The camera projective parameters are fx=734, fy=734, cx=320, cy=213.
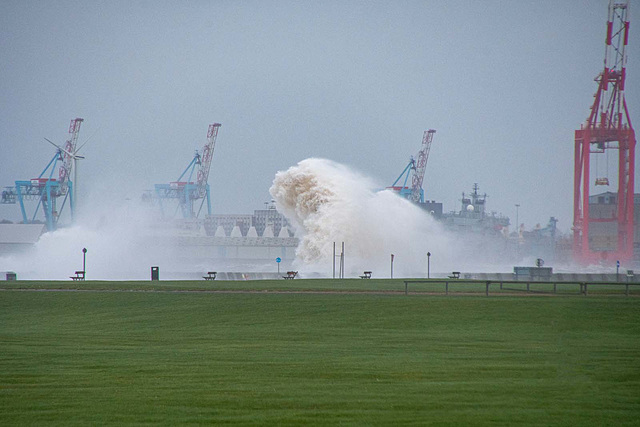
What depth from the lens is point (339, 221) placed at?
6359 cm

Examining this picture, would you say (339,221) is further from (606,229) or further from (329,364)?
(329,364)

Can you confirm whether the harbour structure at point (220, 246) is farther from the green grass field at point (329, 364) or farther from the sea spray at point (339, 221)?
the green grass field at point (329, 364)

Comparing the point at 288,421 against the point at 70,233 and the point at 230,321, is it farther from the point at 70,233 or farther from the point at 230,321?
the point at 70,233

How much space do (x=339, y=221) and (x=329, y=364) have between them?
1948 inches

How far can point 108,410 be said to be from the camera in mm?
10570

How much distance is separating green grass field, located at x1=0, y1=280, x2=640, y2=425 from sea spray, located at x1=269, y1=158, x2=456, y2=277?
36218 mm

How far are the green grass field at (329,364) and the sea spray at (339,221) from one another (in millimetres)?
36218

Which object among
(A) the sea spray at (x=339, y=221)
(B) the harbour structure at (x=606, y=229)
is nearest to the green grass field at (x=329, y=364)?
(A) the sea spray at (x=339, y=221)

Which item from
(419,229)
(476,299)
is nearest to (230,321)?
(476,299)

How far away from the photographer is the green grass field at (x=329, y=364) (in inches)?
408

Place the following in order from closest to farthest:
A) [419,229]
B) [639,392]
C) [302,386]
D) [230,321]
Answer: [639,392], [302,386], [230,321], [419,229]

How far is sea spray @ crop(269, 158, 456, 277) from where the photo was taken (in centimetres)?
6344

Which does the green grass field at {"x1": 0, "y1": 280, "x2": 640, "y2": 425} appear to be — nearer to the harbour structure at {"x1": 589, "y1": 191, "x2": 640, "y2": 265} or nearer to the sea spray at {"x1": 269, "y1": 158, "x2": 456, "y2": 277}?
the sea spray at {"x1": 269, "y1": 158, "x2": 456, "y2": 277}

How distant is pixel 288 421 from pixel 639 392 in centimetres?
551
